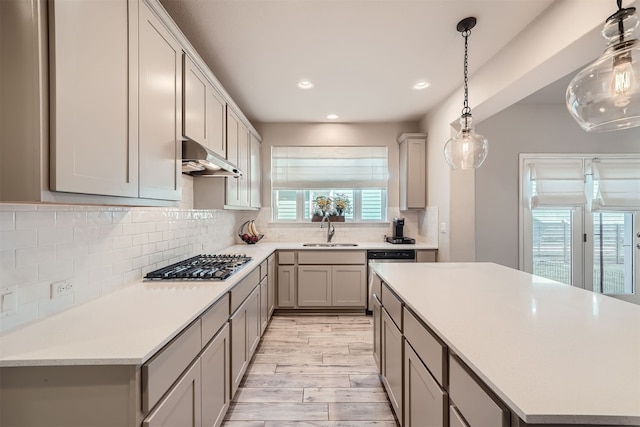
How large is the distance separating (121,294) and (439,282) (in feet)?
6.14

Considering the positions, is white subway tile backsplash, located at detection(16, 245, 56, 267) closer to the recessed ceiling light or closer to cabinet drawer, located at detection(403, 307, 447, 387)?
cabinet drawer, located at detection(403, 307, 447, 387)

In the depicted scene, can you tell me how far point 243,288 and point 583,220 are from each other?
176 inches

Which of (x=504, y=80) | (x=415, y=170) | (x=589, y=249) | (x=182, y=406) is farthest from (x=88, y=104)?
(x=589, y=249)

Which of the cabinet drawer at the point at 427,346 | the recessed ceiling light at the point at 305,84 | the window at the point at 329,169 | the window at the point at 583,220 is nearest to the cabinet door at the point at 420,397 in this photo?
the cabinet drawer at the point at 427,346

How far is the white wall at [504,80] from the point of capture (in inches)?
65.0

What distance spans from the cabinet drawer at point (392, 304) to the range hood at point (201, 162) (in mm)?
1505

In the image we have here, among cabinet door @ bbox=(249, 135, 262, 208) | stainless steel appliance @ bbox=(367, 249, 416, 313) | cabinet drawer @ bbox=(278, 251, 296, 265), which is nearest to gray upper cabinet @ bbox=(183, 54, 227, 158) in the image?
cabinet door @ bbox=(249, 135, 262, 208)

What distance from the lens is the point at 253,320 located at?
2.50 meters

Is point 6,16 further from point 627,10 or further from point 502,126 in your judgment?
point 502,126

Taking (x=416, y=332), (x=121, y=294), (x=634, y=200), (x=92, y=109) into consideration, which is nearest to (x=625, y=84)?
(x=416, y=332)

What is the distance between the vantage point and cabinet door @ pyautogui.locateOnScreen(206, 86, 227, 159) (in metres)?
2.24

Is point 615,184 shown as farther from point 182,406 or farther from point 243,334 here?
point 182,406

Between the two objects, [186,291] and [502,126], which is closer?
[186,291]

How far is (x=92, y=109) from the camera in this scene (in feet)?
3.49
